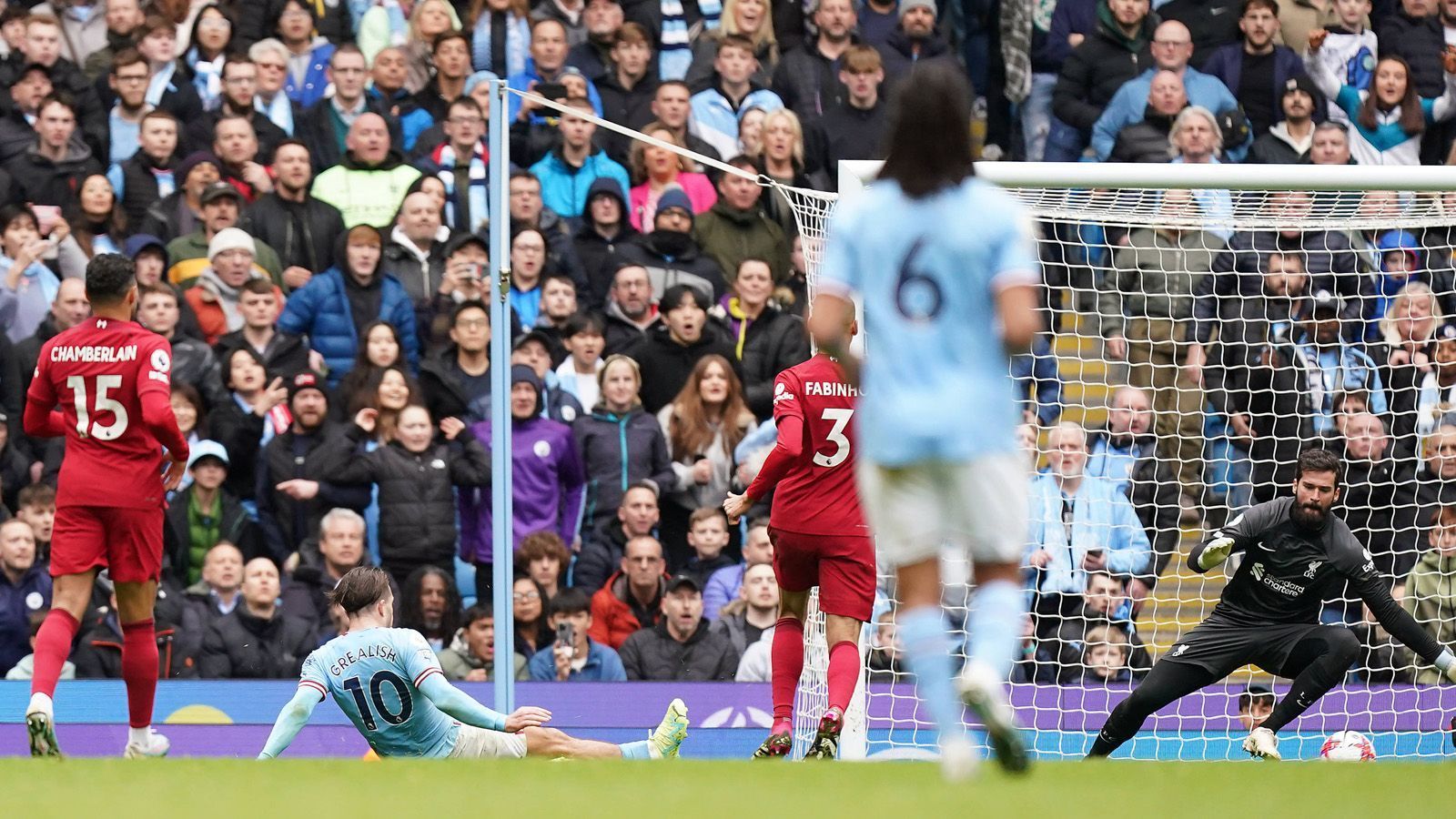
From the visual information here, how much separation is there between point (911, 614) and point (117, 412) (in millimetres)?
4334

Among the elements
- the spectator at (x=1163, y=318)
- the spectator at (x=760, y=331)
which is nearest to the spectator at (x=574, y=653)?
the spectator at (x=760, y=331)

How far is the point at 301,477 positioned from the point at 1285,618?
568 centimetres

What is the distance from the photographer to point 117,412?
27.6ft

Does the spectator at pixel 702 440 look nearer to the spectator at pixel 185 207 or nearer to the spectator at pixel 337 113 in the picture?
the spectator at pixel 337 113

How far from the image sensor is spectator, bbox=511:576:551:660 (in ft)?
37.9

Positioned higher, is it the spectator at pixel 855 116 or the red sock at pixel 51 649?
the spectator at pixel 855 116

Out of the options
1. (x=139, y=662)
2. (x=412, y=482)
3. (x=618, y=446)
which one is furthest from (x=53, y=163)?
(x=139, y=662)

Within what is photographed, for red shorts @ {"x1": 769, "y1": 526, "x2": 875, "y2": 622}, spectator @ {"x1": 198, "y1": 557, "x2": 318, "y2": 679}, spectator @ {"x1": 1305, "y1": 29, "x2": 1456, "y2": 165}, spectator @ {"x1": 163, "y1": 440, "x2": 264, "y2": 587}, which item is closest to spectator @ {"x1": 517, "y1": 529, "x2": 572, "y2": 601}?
spectator @ {"x1": 198, "y1": 557, "x2": 318, "y2": 679}

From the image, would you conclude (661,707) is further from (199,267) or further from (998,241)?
(998,241)

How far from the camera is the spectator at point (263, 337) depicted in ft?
39.7

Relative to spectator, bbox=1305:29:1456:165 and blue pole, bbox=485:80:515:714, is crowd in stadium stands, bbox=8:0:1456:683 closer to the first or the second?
spectator, bbox=1305:29:1456:165

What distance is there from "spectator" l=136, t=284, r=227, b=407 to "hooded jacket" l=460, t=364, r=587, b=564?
161 cm

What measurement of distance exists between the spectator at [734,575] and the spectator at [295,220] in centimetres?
323

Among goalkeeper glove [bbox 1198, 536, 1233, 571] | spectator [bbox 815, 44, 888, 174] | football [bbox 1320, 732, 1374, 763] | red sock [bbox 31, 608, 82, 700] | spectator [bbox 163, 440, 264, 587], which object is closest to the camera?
red sock [bbox 31, 608, 82, 700]
